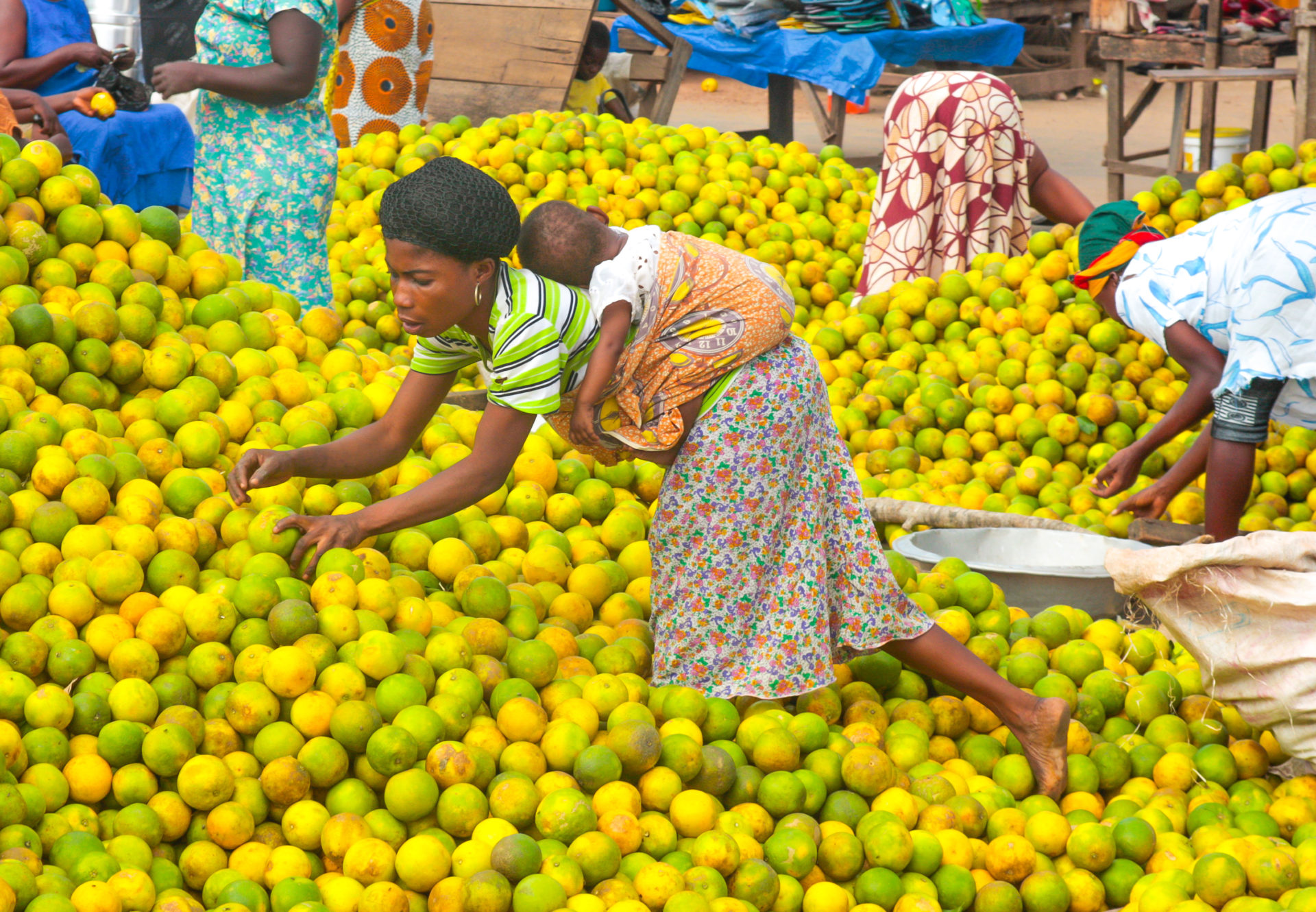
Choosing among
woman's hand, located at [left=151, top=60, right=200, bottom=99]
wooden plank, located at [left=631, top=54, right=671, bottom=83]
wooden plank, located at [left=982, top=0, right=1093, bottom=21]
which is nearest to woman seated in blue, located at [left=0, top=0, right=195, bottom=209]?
woman's hand, located at [left=151, top=60, right=200, bottom=99]

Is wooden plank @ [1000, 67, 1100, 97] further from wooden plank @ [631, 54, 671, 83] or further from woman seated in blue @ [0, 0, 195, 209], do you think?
woman seated in blue @ [0, 0, 195, 209]

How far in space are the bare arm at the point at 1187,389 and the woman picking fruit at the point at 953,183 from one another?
6.24ft

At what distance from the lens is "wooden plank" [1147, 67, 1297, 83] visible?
26.1 feet

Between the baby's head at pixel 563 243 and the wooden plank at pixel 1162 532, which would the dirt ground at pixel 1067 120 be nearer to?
the wooden plank at pixel 1162 532

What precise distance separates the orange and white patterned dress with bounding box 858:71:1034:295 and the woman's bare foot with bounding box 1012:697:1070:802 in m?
3.09

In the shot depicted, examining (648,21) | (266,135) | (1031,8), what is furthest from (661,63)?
(266,135)

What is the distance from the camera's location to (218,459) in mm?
2557

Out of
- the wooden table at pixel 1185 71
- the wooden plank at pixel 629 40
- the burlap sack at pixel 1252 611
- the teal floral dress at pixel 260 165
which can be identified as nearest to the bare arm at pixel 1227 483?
the burlap sack at pixel 1252 611

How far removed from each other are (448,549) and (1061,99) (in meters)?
16.3

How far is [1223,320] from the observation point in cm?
312

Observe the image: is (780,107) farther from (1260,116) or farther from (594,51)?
(1260,116)

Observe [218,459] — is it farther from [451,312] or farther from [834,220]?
[834,220]

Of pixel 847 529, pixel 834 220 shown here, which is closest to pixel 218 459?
pixel 847 529

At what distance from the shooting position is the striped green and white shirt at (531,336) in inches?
80.9
